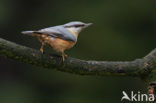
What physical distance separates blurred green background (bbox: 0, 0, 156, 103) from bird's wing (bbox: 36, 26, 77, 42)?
4355 millimetres

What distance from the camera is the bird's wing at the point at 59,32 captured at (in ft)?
17.8

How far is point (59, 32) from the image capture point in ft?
18.3

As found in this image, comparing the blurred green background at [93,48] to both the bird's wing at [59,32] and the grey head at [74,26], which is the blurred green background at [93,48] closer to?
the grey head at [74,26]

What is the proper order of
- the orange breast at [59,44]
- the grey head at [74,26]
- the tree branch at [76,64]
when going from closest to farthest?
the tree branch at [76,64]
the orange breast at [59,44]
the grey head at [74,26]

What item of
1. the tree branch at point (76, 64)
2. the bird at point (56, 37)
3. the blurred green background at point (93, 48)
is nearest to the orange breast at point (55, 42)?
the bird at point (56, 37)

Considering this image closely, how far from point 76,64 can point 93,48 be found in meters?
5.57

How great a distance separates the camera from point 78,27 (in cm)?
611

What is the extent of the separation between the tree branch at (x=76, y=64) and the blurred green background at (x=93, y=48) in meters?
4.44

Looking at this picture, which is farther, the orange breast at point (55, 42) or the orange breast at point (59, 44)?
the orange breast at point (59, 44)

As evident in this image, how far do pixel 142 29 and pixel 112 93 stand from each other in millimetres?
1368

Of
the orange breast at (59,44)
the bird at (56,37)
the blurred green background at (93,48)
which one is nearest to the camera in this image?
the bird at (56,37)

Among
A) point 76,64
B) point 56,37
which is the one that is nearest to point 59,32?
point 56,37

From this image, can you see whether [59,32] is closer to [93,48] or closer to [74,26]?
[74,26]

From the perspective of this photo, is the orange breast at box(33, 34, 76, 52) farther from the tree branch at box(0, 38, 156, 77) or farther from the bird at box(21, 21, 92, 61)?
the tree branch at box(0, 38, 156, 77)
